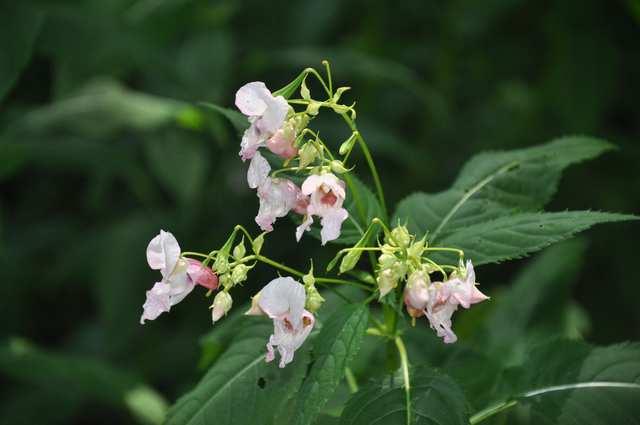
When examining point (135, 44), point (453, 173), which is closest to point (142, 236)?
point (135, 44)

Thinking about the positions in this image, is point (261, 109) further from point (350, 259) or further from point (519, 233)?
point (519, 233)

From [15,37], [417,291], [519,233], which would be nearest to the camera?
[417,291]

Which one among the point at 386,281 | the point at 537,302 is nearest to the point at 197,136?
the point at 537,302

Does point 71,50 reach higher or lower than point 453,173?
higher

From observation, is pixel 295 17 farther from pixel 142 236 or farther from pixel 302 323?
pixel 302 323

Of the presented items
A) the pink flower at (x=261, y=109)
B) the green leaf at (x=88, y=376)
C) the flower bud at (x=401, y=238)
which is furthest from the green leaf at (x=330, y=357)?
the green leaf at (x=88, y=376)

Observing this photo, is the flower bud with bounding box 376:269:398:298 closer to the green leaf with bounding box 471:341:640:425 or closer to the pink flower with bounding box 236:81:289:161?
the pink flower with bounding box 236:81:289:161
